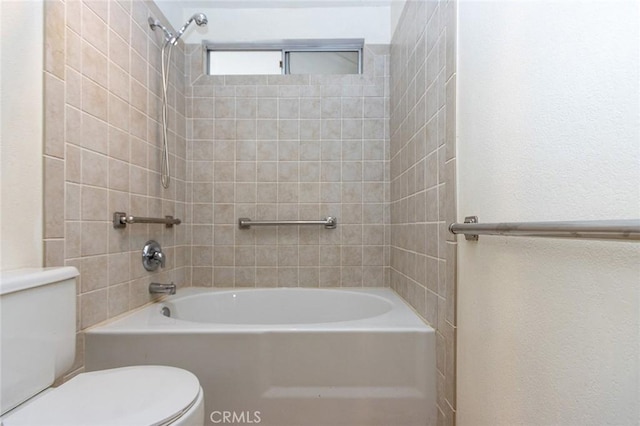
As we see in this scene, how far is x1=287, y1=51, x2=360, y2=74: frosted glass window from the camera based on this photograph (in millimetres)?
2305

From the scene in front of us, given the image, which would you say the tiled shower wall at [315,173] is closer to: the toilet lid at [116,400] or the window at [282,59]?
the window at [282,59]

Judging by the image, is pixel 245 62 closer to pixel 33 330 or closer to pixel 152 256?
pixel 152 256

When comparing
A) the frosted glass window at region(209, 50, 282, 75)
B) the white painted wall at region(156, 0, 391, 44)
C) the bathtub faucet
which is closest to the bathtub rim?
the bathtub faucet

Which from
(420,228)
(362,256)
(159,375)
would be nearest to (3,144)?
(159,375)

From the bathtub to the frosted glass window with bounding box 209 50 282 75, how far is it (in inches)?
68.9

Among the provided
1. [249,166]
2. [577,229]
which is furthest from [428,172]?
Result: [249,166]

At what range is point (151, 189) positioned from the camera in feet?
5.87

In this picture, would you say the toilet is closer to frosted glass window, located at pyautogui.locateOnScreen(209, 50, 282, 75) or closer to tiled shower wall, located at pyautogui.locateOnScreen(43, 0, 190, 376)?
tiled shower wall, located at pyautogui.locateOnScreen(43, 0, 190, 376)

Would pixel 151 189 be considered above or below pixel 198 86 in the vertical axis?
below

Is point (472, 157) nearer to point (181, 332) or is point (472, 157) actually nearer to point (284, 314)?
point (181, 332)

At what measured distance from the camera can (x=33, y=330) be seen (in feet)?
2.89

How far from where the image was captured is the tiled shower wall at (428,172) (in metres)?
1.15

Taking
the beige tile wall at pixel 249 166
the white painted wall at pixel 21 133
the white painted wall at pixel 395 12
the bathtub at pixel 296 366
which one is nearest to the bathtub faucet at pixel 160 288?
the beige tile wall at pixel 249 166

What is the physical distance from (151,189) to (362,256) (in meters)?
1.34
